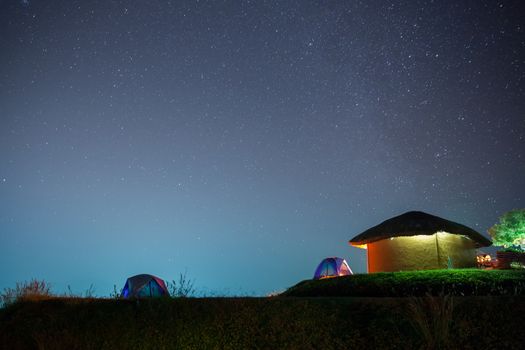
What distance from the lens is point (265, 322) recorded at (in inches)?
333

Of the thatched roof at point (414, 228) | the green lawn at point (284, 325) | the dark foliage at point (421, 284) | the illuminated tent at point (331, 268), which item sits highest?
the thatched roof at point (414, 228)

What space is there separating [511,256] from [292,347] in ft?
Answer: 70.1

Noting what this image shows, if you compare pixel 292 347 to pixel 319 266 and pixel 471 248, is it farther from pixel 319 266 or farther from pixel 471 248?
pixel 319 266

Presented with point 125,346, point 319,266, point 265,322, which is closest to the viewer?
point 125,346

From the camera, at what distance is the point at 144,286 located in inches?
889

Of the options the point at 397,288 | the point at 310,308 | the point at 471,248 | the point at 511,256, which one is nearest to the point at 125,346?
the point at 310,308

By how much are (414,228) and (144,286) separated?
14.2 meters

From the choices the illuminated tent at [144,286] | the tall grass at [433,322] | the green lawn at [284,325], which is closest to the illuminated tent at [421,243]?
the illuminated tent at [144,286]

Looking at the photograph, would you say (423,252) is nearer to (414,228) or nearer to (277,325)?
(414,228)

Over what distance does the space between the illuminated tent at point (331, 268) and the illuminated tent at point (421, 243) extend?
5147mm

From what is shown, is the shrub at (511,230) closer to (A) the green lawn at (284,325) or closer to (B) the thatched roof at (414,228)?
(B) the thatched roof at (414,228)

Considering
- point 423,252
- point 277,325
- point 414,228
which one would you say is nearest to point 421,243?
point 423,252

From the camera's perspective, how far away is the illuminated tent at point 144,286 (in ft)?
73.9

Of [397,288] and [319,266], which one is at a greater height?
[319,266]
